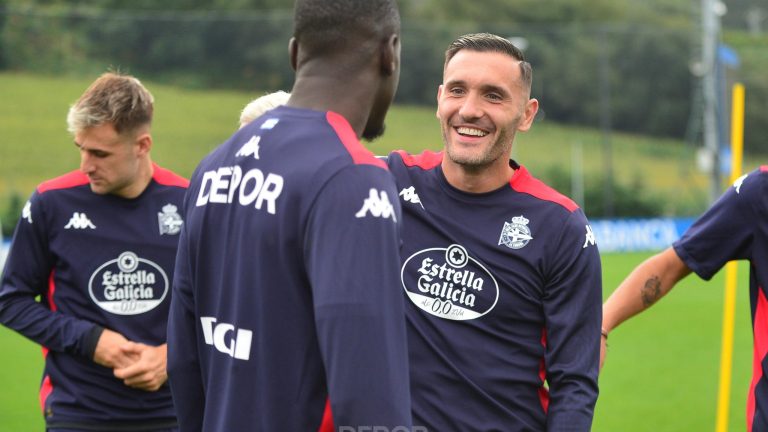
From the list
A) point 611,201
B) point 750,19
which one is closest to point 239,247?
point 611,201

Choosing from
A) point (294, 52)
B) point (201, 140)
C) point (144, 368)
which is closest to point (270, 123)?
point (294, 52)

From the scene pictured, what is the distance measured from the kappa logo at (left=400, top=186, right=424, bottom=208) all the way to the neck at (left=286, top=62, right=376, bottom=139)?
3.14 feet

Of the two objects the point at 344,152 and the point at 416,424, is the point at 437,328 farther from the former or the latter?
the point at 344,152

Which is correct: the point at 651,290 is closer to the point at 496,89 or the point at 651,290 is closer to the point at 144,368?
the point at 496,89

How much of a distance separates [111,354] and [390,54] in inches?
83.2

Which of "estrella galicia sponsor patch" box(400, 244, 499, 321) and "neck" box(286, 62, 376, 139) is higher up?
"neck" box(286, 62, 376, 139)

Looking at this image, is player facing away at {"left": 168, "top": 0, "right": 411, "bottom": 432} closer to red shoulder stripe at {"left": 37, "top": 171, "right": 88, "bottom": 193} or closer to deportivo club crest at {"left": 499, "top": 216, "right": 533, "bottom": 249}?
deportivo club crest at {"left": 499, "top": 216, "right": 533, "bottom": 249}

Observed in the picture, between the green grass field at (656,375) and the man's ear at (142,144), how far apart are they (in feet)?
13.5

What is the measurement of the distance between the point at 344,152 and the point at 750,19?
47125 mm

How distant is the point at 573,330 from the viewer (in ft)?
8.16

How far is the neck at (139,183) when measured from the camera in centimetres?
356

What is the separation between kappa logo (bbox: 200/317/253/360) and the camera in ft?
5.80

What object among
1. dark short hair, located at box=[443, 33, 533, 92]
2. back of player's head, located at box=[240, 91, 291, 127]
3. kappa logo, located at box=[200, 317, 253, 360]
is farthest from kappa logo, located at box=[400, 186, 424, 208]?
kappa logo, located at box=[200, 317, 253, 360]

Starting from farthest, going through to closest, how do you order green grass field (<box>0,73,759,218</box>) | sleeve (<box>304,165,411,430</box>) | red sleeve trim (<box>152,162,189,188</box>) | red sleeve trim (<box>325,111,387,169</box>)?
1. green grass field (<box>0,73,759,218</box>)
2. red sleeve trim (<box>152,162,189,188</box>)
3. red sleeve trim (<box>325,111,387,169</box>)
4. sleeve (<box>304,165,411,430</box>)
